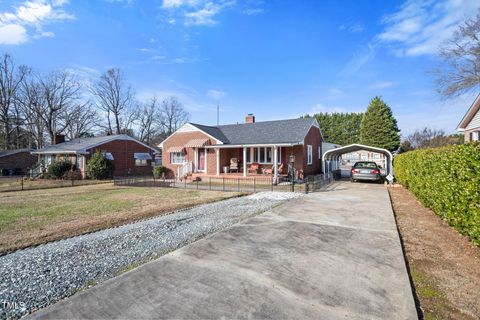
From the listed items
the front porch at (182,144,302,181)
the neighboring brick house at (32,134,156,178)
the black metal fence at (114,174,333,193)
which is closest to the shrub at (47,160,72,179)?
the neighboring brick house at (32,134,156,178)

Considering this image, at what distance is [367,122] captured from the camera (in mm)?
45875

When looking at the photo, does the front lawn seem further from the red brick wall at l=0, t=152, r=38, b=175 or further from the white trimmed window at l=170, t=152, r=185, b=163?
the red brick wall at l=0, t=152, r=38, b=175

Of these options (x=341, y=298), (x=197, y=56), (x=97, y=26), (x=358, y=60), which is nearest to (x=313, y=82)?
(x=358, y=60)

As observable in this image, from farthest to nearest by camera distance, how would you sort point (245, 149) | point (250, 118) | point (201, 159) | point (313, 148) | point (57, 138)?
point (57, 138), point (250, 118), point (313, 148), point (201, 159), point (245, 149)

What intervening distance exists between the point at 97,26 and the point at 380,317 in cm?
1831

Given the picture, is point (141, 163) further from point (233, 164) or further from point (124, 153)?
point (233, 164)

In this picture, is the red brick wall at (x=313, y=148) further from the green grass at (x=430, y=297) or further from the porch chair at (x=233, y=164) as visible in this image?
the green grass at (x=430, y=297)

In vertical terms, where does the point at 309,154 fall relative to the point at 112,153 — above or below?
below

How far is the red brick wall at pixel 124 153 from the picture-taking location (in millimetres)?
29406

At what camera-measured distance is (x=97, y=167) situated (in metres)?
24.7

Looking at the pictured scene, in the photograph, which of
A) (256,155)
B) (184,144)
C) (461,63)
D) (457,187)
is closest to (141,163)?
(184,144)

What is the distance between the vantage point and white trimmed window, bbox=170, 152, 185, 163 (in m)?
24.7

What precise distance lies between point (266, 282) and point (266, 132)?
19332 mm

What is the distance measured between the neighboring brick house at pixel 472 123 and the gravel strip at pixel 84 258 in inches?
738
